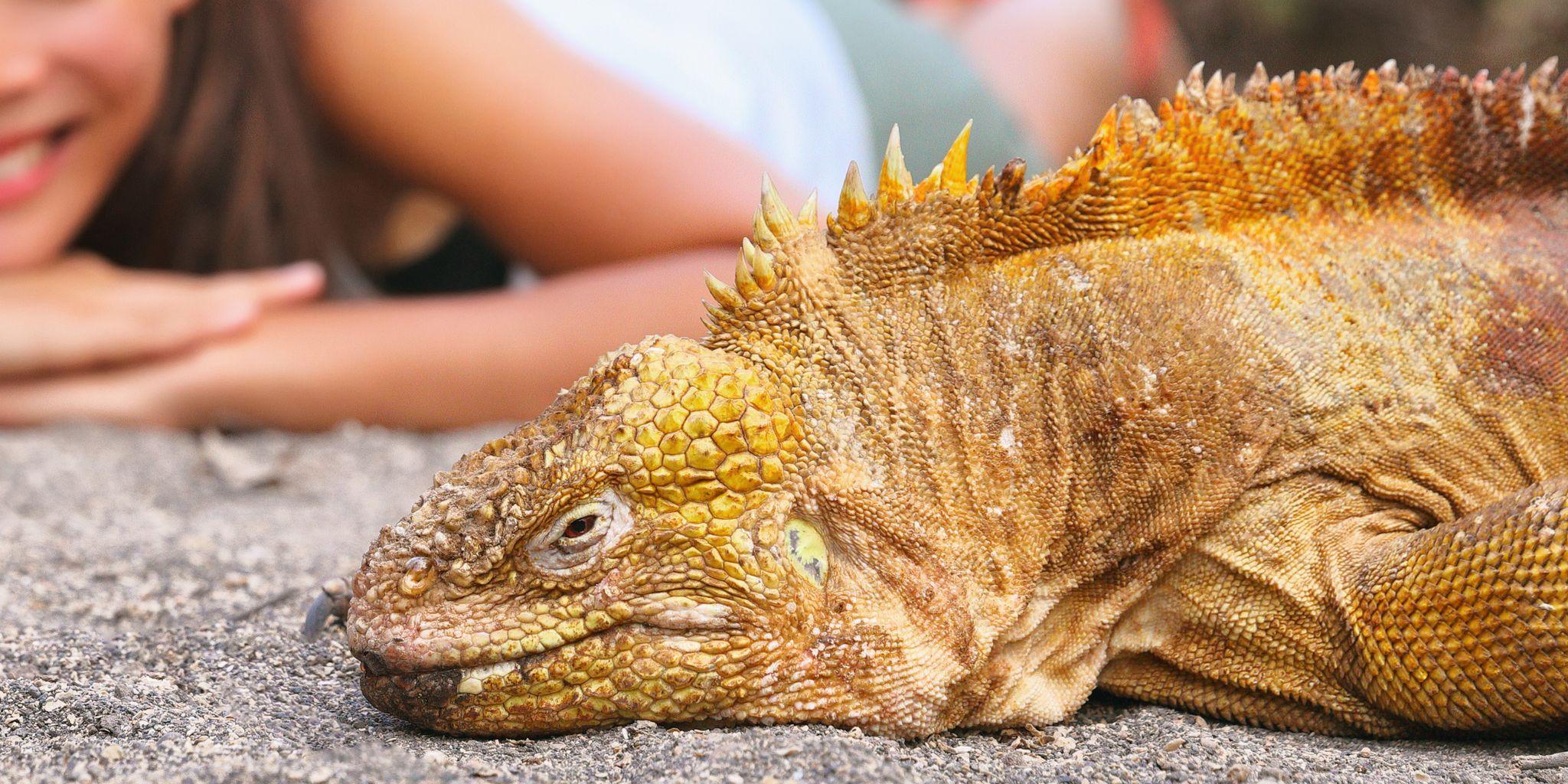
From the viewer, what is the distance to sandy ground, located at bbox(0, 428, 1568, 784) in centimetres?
227

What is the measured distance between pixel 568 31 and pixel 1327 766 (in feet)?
15.5

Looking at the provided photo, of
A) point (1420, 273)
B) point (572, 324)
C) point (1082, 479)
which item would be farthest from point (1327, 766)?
point (572, 324)

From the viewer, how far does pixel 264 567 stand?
371 centimetres

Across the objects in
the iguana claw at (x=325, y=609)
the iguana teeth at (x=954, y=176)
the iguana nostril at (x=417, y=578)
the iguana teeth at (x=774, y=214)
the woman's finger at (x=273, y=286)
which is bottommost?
the woman's finger at (x=273, y=286)

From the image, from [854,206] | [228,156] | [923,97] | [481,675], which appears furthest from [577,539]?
[923,97]

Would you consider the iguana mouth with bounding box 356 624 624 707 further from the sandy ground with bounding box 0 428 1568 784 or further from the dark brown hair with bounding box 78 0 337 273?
the dark brown hair with bounding box 78 0 337 273

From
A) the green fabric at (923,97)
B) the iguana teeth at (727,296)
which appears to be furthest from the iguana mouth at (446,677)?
the green fabric at (923,97)

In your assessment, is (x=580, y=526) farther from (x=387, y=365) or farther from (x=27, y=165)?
(x=27, y=165)

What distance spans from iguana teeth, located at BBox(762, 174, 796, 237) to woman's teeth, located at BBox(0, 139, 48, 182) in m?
3.82

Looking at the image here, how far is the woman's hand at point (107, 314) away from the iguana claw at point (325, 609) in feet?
9.21

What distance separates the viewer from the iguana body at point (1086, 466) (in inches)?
96.2

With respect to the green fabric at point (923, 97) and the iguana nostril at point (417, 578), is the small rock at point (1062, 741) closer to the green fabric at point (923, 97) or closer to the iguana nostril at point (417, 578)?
the iguana nostril at point (417, 578)

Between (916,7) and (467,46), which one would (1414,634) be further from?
(916,7)

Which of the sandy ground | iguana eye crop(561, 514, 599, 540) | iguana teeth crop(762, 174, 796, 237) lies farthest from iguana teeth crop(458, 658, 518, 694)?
iguana teeth crop(762, 174, 796, 237)
